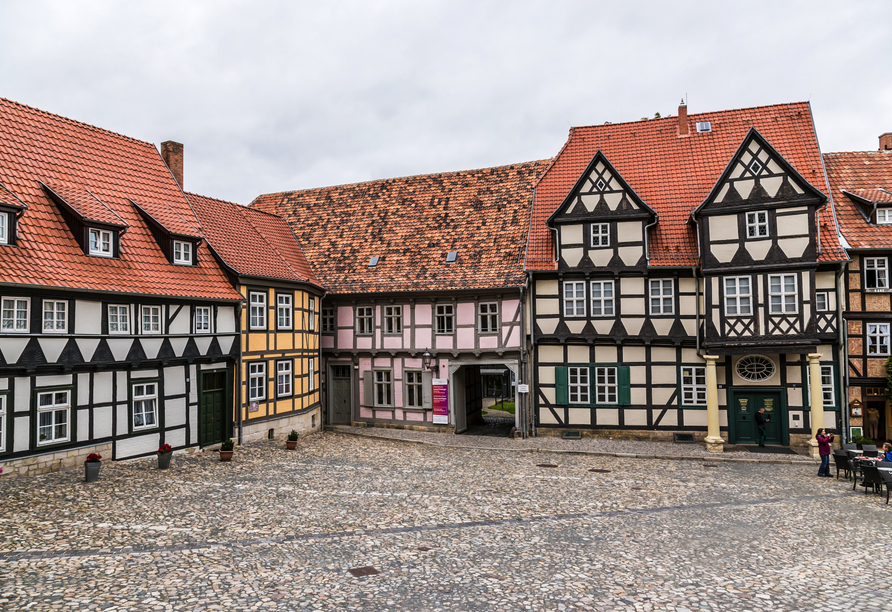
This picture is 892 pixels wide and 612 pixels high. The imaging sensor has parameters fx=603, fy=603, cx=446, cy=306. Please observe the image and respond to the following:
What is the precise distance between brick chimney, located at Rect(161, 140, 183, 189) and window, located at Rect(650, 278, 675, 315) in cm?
1902

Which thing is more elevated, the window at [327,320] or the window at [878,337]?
the window at [327,320]

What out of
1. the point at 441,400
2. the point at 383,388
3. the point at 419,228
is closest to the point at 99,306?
the point at 383,388

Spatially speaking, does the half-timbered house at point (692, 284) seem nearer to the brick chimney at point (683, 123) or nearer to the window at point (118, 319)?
the brick chimney at point (683, 123)

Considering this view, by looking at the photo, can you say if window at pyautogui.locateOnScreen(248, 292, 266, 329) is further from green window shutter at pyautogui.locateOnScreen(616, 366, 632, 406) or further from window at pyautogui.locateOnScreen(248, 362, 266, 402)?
green window shutter at pyautogui.locateOnScreen(616, 366, 632, 406)

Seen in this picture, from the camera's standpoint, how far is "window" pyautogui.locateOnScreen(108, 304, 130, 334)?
16.6m

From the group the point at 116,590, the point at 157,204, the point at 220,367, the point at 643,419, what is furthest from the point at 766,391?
the point at 157,204

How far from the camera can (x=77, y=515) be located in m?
11.9

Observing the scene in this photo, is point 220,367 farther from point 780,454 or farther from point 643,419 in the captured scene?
point 780,454

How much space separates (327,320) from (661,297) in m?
14.0

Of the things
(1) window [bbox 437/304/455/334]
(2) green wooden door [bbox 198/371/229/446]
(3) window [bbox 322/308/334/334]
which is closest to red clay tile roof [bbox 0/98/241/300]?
(2) green wooden door [bbox 198/371/229/446]

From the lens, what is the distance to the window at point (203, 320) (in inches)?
756

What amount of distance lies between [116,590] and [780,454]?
1978 centimetres

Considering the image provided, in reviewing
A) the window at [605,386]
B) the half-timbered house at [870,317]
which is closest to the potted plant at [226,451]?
the window at [605,386]

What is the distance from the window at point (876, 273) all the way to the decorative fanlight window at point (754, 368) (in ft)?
14.7
